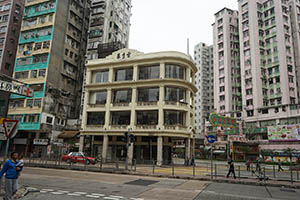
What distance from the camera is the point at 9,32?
169ft

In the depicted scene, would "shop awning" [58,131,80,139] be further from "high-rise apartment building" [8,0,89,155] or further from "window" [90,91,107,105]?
"window" [90,91,107,105]

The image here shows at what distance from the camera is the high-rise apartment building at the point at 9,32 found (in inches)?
1973

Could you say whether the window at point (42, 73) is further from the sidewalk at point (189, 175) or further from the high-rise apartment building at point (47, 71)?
the sidewalk at point (189, 175)

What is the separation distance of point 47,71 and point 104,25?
16387 mm

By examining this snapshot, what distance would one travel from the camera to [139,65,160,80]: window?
35.9 metres

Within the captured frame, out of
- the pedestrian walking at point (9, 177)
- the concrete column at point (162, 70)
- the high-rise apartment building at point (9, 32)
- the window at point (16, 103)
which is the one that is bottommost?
the pedestrian walking at point (9, 177)

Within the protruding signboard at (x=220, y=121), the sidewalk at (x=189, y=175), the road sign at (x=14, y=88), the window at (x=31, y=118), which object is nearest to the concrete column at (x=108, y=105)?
the sidewalk at (x=189, y=175)

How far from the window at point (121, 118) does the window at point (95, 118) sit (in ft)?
5.58

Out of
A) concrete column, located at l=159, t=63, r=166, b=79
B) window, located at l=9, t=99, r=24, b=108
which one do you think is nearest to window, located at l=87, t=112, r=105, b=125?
concrete column, located at l=159, t=63, r=166, b=79

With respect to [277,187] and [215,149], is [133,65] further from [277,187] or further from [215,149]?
[215,149]

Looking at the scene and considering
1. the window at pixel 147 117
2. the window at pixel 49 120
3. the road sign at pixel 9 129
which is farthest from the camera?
the window at pixel 49 120

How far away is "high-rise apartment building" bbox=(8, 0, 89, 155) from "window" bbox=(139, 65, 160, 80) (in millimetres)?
18055

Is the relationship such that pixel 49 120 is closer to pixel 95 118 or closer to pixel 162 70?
pixel 95 118

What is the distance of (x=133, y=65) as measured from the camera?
121ft
